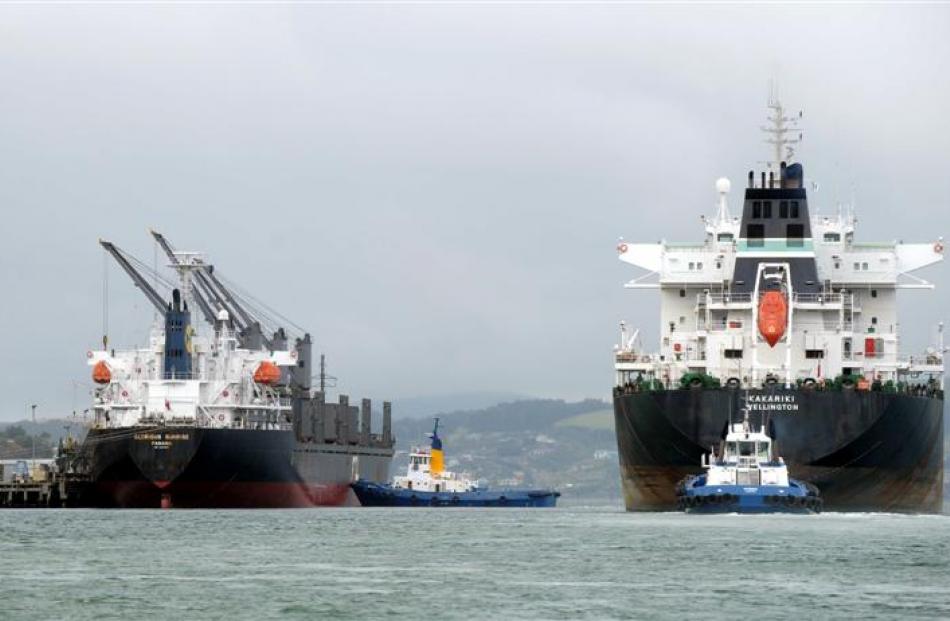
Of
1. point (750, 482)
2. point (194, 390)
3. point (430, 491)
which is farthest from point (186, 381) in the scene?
point (750, 482)

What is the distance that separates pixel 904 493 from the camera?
9431cm

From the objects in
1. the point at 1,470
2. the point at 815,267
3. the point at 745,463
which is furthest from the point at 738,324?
the point at 1,470

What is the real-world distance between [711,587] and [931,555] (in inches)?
515

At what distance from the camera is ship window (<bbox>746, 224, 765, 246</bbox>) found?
318 ft

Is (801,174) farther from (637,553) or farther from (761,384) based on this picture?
(637,553)

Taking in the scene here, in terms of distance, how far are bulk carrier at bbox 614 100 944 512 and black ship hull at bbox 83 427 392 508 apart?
25.4 metres

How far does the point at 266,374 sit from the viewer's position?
129m

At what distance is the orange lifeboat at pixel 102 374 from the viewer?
127 m

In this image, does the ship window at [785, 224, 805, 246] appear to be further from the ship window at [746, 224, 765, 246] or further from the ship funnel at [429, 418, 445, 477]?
the ship funnel at [429, 418, 445, 477]

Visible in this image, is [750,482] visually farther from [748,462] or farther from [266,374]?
[266,374]

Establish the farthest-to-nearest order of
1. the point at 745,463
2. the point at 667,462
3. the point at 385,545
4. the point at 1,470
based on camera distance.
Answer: the point at 1,470 < the point at 667,462 < the point at 745,463 < the point at 385,545

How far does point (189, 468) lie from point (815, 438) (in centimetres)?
3967

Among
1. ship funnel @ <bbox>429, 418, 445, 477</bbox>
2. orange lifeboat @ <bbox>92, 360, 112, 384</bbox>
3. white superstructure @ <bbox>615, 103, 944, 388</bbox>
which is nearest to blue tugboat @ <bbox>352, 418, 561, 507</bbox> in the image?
ship funnel @ <bbox>429, 418, 445, 477</bbox>

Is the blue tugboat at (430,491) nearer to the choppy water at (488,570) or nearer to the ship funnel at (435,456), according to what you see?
the ship funnel at (435,456)
